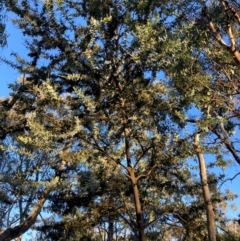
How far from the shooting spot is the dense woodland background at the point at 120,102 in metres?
5.68

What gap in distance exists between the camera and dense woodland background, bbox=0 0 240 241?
18.6 feet

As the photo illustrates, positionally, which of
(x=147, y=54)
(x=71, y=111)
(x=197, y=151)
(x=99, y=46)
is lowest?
(x=197, y=151)

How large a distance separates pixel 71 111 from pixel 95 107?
0.38 meters

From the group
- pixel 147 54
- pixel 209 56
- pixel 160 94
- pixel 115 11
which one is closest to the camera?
pixel 147 54

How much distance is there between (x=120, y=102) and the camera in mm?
6059

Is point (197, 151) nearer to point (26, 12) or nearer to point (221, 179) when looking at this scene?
point (221, 179)

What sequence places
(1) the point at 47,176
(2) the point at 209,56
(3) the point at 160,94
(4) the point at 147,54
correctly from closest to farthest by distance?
(4) the point at 147,54 → (3) the point at 160,94 → (2) the point at 209,56 → (1) the point at 47,176

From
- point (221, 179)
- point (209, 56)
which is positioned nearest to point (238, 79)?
point (209, 56)

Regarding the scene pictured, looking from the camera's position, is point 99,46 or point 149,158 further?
point 149,158

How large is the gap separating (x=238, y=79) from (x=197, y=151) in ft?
7.30

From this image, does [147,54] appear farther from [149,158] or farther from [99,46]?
[149,158]

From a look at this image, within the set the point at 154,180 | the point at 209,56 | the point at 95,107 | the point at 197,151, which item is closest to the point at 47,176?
the point at 154,180

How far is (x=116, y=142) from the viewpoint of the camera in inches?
252

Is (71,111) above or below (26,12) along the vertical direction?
below
